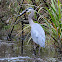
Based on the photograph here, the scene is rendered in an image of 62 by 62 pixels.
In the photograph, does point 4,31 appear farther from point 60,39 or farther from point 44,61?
point 44,61

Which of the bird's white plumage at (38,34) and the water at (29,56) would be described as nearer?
the water at (29,56)

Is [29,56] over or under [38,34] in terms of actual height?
under

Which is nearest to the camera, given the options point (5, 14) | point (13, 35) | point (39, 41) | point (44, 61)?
point (44, 61)

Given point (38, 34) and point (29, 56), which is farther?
point (38, 34)

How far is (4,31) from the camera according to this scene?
1024 cm

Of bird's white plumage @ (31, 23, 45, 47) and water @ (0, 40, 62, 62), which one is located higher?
bird's white plumage @ (31, 23, 45, 47)

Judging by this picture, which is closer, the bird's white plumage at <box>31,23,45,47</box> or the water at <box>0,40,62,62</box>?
the water at <box>0,40,62,62</box>

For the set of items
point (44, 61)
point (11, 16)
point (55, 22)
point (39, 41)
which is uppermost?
point (11, 16)

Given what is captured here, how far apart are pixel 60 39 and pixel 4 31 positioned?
4.99 metres

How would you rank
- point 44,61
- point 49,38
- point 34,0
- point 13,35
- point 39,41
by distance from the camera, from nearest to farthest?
1. point 44,61
2. point 39,41
3. point 49,38
4. point 34,0
5. point 13,35

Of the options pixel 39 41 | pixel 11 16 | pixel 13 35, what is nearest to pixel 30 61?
pixel 39 41

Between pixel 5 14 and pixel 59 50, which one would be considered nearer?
pixel 59 50

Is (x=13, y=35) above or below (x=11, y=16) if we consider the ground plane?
below

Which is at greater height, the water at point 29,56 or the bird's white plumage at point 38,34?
the bird's white plumage at point 38,34
